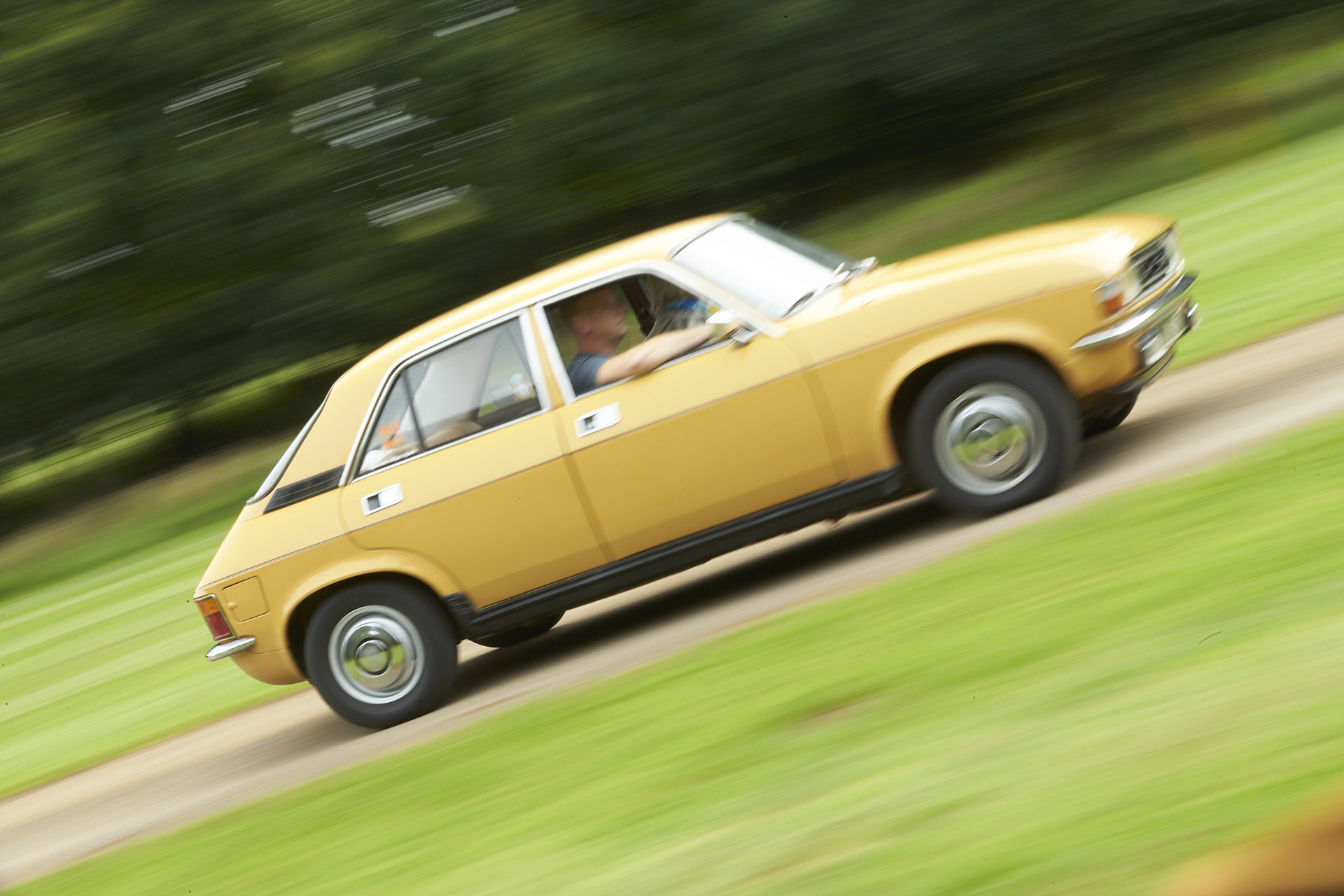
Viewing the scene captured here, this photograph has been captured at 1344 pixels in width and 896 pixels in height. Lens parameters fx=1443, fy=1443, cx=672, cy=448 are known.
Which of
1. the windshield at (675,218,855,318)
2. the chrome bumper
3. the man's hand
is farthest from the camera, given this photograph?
the windshield at (675,218,855,318)

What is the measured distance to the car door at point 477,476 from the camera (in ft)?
22.6


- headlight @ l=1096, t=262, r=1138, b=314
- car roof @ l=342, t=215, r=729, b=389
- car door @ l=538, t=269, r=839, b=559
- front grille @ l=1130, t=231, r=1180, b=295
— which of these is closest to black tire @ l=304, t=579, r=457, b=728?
car door @ l=538, t=269, r=839, b=559

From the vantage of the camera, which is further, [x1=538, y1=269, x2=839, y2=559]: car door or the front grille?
[x1=538, y1=269, x2=839, y2=559]: car door

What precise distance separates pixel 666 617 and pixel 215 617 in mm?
2308

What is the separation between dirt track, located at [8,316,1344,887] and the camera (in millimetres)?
6836

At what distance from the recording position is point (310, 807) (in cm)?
643

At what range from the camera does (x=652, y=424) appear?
6707mm

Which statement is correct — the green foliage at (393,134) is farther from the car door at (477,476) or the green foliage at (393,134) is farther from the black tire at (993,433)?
the black tire at (993,433)

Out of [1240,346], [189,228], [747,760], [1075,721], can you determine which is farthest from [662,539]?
[189,228]

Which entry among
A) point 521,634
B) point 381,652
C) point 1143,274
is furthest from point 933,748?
point 521,634

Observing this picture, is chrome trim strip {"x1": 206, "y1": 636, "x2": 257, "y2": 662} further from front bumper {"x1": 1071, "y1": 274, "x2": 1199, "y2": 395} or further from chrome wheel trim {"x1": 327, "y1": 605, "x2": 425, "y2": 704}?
front bumper {"x1": 1071, "y1": 274, "x2": 1199, "y2": 395}

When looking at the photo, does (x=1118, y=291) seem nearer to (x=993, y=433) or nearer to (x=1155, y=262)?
(x=1155, y=262)

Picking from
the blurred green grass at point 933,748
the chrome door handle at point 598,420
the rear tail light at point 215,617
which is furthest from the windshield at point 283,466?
the blurred green grass at point 933,748

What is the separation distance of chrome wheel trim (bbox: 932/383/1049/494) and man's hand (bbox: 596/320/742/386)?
3.59ft
